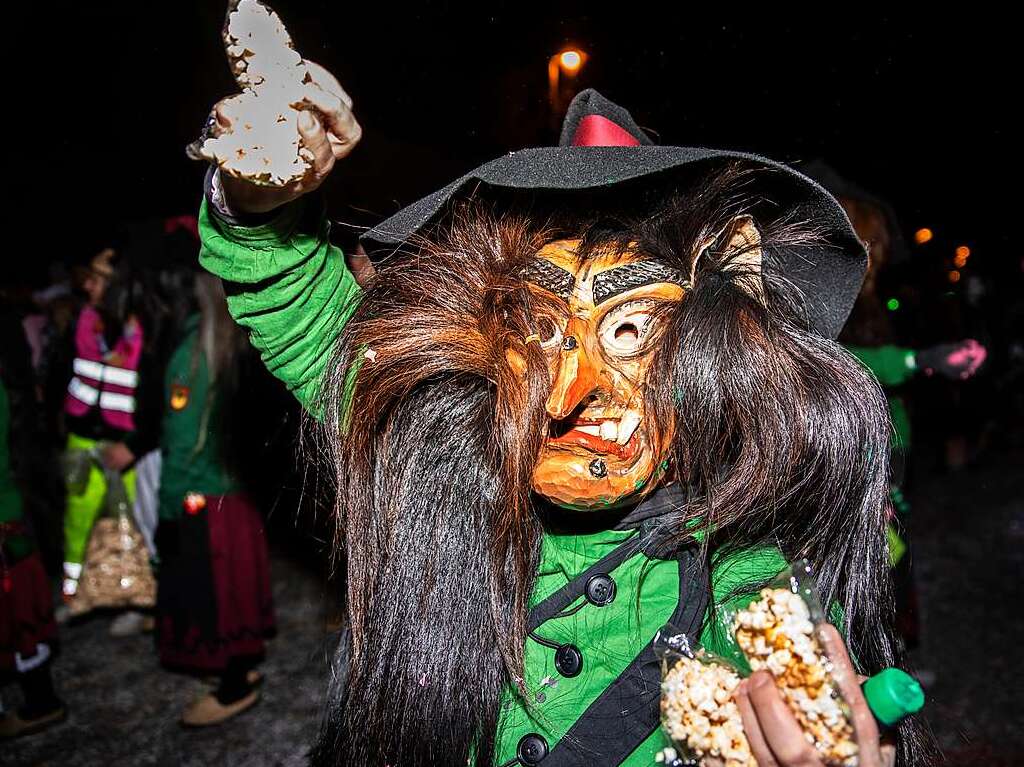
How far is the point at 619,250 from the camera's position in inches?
46.1

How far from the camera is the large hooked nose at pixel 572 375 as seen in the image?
1.06 meters

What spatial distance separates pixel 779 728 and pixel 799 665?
76 millimetres

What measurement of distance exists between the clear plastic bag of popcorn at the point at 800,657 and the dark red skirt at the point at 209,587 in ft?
7.48

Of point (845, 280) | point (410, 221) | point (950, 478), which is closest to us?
point (410, 221)

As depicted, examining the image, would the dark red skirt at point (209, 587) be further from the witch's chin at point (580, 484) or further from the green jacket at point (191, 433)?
the witch's chin at point (580, 484)

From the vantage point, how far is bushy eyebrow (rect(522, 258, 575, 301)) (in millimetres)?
1154

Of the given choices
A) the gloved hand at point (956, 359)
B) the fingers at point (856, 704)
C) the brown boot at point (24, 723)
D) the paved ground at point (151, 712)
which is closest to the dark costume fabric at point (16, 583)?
the brown boot at point (24, 723)

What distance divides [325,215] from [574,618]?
73 cm

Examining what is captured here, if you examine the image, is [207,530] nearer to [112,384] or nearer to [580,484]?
[112,384]

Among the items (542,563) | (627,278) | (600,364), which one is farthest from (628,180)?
(542,563)

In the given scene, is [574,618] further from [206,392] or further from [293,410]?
[206,392]

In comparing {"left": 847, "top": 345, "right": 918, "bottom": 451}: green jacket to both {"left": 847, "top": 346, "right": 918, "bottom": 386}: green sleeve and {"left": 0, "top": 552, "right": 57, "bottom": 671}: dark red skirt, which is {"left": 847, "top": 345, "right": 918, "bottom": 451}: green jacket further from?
{"left": 0, "top": 552, "right": 57, "bottom": 671}: dark red skirt

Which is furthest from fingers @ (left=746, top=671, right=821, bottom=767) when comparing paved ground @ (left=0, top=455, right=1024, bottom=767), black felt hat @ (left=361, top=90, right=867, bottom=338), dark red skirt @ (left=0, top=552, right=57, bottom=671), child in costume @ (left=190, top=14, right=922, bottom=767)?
dark red skirt @ (left=0, top=552, right=57, bottom=671)

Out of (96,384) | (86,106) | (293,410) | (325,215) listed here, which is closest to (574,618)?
(325,215)
